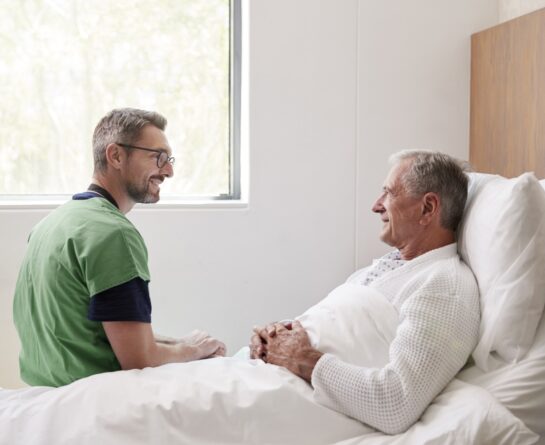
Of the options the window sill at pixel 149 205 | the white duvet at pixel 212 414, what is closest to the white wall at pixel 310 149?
the window sill at pixel 149 205

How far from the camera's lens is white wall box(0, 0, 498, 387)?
248cm

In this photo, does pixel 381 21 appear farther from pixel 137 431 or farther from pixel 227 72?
pixel 137 431

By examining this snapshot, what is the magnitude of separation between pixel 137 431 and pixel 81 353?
1.08 ft

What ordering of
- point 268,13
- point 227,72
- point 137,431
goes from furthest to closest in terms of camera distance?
point 227,72, point 268,13, point 137,431

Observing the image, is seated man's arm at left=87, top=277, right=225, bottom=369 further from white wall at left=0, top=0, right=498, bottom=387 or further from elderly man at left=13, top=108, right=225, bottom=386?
white wall at left=0, top=0, right=498, bottom=387

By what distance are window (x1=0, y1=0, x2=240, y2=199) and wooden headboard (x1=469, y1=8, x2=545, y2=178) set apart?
1.07m

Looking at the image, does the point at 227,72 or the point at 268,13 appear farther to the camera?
the point at 227,72

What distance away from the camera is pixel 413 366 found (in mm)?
1323

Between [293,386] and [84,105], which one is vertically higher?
[84,105]

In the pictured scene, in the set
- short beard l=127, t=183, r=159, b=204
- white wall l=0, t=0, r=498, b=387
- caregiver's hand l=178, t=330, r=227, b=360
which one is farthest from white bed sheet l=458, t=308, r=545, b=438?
white wall l=0, t=0, r=498, b=387

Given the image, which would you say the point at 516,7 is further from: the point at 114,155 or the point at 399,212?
the point at 114,155

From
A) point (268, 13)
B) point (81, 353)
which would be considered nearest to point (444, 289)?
point (81, 353)

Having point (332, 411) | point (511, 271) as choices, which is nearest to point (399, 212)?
point (511, 271)

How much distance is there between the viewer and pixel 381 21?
2.61 metres
